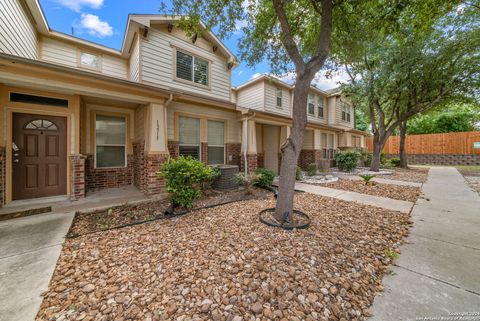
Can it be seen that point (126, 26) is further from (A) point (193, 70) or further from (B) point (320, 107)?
(B) point (320, 107)

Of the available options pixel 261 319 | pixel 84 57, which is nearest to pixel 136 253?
pixel 261 319

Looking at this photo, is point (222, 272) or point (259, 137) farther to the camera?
point (259, 137)

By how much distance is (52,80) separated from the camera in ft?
12.9

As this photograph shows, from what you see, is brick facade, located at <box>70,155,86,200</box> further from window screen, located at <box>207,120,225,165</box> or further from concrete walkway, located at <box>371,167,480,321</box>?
concrete walkway, located at <box>371,167,480,321</box>

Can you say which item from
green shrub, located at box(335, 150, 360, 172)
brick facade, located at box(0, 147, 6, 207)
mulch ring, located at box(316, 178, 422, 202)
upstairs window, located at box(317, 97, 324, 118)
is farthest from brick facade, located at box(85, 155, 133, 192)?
upstairs window, located at box(317, 97, 324, 118)

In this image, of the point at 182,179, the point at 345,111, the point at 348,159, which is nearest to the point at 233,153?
the point at 182,179

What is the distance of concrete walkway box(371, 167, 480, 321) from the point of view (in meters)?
1.70

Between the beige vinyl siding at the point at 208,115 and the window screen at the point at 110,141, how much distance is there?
175 cm

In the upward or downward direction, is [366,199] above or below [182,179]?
below

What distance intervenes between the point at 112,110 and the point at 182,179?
166 inches

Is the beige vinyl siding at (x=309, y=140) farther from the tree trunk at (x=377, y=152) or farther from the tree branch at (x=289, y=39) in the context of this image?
the tree branch at (x=289, y=39)

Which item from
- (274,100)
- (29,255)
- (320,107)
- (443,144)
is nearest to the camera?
(29,255)

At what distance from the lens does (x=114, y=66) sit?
8.15 m

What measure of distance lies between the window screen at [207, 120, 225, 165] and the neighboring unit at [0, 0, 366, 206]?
0.04 metres
